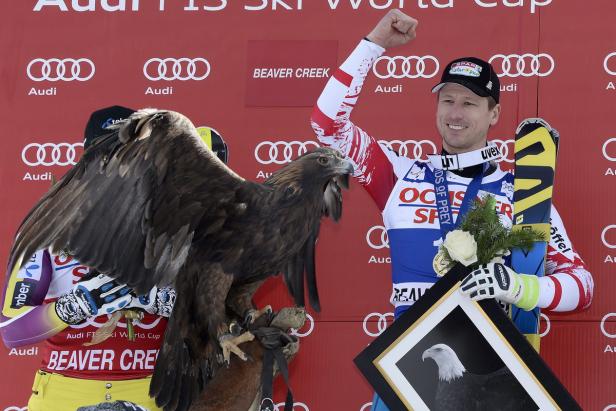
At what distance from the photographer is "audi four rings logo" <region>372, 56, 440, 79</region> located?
3.92m

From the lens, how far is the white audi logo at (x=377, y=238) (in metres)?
3.85

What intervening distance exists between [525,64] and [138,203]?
161cm

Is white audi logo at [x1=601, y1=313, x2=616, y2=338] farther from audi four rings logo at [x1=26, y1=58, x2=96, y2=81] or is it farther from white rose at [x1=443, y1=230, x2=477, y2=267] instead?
audi four rings logo at [x1=26, y1=58, x2=96, y2=81]

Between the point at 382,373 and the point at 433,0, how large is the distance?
5.22 ft

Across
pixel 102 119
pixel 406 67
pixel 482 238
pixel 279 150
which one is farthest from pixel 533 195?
pixel 102 119

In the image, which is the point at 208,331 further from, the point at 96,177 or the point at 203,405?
the point at 96,177

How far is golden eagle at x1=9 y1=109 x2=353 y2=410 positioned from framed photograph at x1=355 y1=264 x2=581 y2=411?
1.20 ft

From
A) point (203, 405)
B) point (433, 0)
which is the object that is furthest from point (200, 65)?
point (203, 405)

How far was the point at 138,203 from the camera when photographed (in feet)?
9.48

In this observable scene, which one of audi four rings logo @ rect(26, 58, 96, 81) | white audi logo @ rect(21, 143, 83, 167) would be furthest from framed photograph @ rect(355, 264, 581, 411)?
audi four rings logo @ rect(26, 58, 96, 81)

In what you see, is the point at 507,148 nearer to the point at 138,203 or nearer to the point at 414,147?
the point at 414,147

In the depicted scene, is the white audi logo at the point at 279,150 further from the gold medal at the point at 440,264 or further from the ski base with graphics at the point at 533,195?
the gold medal at the point at 440,264

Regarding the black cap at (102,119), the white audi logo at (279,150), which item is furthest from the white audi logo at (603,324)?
the black cap at (102,119)

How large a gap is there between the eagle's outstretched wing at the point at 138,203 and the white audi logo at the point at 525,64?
1.36m
